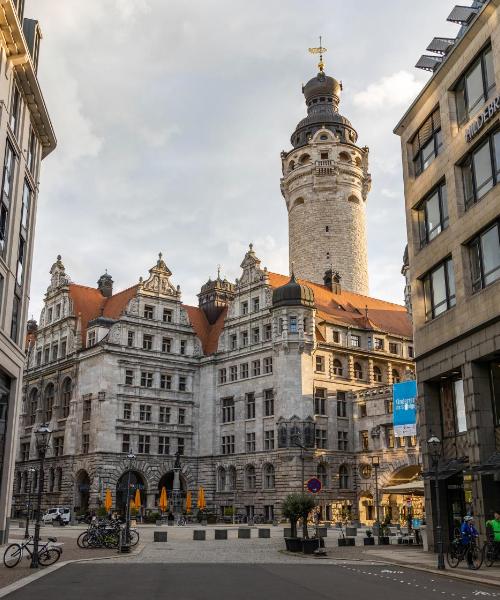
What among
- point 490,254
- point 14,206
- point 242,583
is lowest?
point 242,583

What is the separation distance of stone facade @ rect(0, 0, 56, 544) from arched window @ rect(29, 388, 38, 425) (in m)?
42.1

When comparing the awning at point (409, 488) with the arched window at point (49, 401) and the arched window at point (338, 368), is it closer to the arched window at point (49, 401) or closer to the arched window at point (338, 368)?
the arched window at point (338, 368)

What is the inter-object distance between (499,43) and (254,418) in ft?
151

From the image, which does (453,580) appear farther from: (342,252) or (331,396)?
(342,252)

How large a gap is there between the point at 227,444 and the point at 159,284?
17.8m

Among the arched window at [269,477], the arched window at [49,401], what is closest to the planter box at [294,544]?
the arched window at [269,477]

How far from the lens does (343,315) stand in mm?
73062

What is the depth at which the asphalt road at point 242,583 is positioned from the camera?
1650cm

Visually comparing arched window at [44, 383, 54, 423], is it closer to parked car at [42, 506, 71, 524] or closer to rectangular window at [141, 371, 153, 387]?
rectangular window at [141, 371, 153, 387]

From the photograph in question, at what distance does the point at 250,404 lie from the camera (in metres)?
68.3

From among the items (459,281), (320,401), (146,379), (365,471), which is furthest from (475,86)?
(146,379)

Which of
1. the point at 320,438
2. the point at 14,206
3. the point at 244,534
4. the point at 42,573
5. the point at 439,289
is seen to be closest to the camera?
the point at 42,573

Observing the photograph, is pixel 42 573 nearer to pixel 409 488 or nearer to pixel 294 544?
pixel 294 544

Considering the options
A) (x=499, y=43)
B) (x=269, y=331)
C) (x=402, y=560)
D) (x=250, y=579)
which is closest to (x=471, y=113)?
(x=499, y=43)
